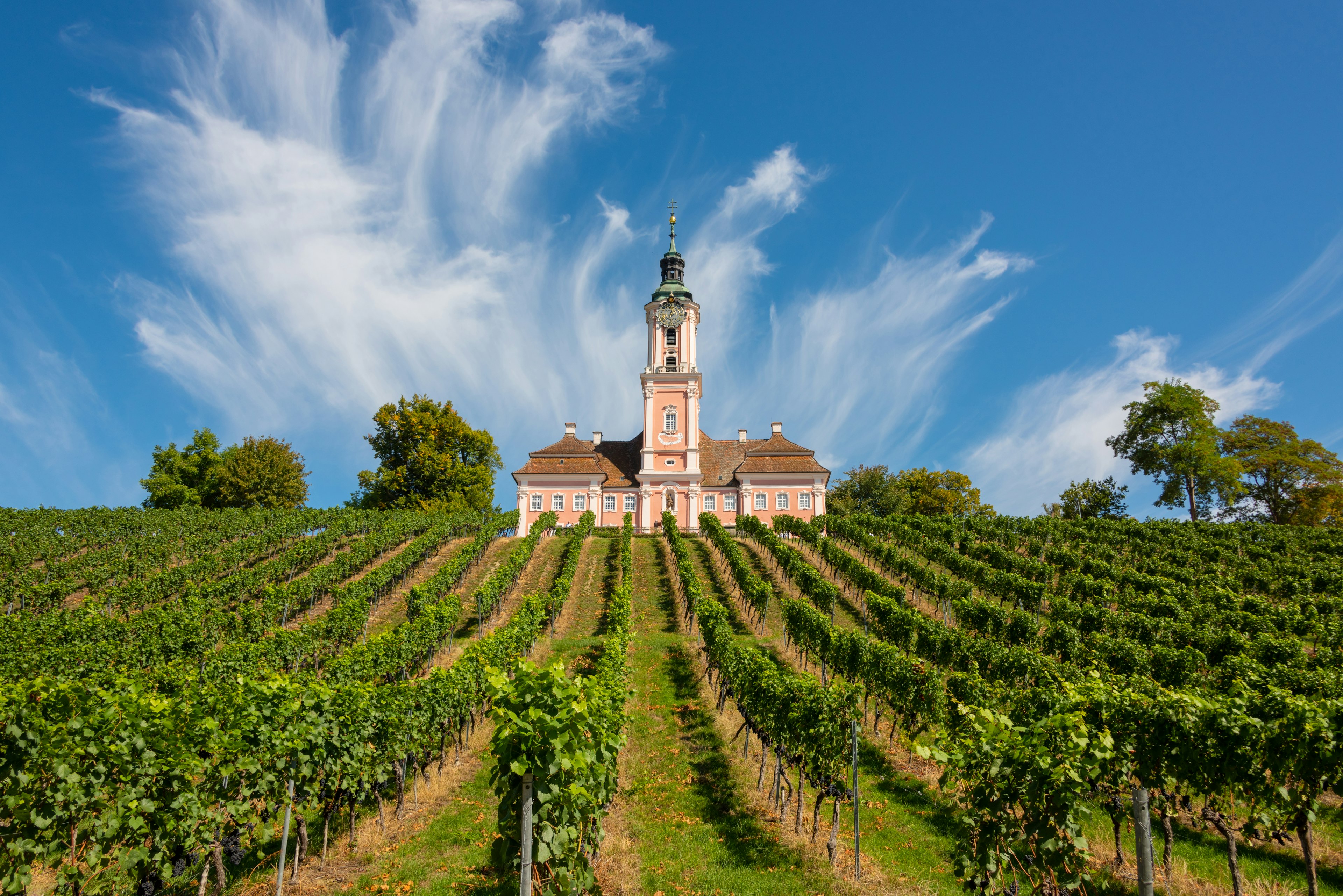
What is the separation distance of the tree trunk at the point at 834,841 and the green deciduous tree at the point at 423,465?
4288cm

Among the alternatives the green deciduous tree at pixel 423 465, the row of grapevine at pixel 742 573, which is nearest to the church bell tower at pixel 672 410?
the row of grapevine at pixel 742 573

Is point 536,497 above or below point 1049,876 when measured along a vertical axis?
above

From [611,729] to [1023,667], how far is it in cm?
1254

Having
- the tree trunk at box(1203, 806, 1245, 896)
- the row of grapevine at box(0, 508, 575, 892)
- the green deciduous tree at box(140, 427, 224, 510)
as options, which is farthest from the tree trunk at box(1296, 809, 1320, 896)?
the green deciduous tree at box(140, 427, 224, 510)

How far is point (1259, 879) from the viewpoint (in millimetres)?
9414

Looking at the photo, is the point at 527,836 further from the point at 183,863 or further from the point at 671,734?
the point at 671,734

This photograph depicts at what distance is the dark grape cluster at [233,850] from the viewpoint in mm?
10094

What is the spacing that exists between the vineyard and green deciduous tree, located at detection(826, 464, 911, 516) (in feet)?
93.9

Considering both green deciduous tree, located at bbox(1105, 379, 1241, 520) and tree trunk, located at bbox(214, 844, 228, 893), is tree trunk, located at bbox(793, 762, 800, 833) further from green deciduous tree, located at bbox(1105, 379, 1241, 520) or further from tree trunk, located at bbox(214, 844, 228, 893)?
green deciduous tree, located at bbox(1105, 379, 1241, 520)

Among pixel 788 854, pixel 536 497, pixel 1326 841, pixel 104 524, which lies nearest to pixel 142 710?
pixel 788 854

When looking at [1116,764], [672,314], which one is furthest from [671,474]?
[1116,764]

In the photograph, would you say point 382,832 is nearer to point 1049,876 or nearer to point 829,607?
point 1049,876

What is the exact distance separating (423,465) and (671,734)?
40115 mm

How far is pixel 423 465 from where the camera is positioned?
50.8 meters
